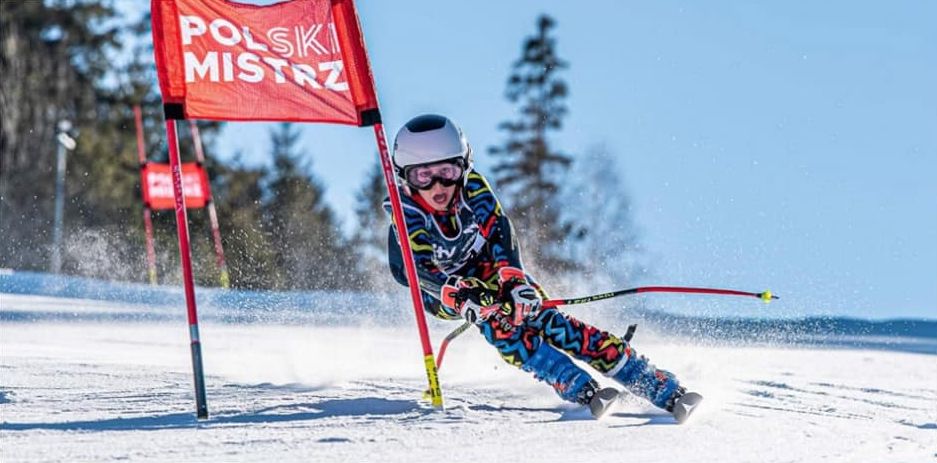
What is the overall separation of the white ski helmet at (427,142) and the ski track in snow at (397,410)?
1043 mm

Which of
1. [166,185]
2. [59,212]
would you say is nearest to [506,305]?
[166,185]

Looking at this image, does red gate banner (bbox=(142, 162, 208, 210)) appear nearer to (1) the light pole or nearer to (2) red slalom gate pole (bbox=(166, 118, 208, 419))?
(1) the light pole

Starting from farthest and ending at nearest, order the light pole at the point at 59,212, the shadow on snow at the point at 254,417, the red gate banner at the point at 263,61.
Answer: the light pole at the point at 59,212, the red gate banner at the point at 263,61, the shadow on snow at the point at 254,417

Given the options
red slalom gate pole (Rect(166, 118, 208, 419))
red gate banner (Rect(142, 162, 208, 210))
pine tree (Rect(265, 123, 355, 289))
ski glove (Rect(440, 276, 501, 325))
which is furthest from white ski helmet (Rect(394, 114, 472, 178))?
red gate banner (Rect(142, 162, 208, 210))

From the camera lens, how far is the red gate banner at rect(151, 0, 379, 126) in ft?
15.2

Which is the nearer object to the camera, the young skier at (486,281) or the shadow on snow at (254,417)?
the shadow on snow at (254,417)

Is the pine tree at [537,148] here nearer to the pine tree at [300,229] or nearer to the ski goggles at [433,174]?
the pine tree at [300,229]

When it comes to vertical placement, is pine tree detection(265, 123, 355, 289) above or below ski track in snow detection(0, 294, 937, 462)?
above

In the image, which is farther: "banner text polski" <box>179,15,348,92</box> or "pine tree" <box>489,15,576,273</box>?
"pine tree" <box>489,15,576,273</box>

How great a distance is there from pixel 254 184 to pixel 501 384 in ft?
112

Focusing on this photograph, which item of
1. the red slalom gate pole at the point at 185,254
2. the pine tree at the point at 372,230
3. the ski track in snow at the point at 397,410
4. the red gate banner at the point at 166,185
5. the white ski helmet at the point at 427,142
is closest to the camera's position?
the ski track in snow at the point at 397,410

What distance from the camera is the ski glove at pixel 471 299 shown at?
4871mm

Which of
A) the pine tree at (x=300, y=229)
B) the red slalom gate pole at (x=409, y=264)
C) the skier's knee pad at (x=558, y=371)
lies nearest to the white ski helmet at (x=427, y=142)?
the red slalom gate pole at (x=409, y=264)

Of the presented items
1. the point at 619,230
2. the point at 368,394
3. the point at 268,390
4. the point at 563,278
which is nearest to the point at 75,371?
the point at 268,390
